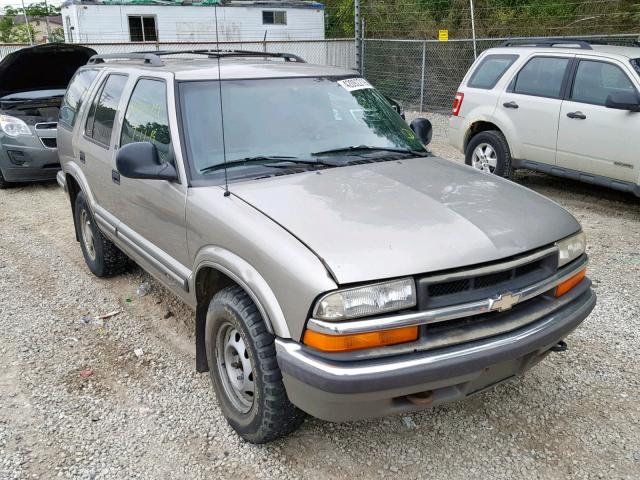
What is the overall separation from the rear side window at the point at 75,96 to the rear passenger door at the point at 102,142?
0.39 m

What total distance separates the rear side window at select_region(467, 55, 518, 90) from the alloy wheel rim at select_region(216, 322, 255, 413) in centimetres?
614

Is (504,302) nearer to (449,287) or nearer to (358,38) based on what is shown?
(449,287)

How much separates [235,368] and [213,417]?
40cm

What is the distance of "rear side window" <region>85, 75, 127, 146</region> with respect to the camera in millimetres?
4293

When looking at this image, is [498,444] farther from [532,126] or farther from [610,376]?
[532,126]

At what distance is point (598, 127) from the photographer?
6.59 meters

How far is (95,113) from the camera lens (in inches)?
183

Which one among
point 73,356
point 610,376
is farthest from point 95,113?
point 610,376

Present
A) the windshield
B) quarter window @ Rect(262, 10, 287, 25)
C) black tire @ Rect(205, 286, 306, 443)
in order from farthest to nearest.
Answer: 1. quarter window @ Rect(262, 10, 287, 25)
2. the windshield
3. black tire @ Rect(205, 286, 306, 443)

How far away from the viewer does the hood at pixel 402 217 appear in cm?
245

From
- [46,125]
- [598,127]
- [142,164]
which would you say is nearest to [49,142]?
[46,125]

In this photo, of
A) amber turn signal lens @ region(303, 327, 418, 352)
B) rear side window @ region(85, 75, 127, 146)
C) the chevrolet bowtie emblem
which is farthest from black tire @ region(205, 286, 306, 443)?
rear side window @ region(85, 75, 127, 146)

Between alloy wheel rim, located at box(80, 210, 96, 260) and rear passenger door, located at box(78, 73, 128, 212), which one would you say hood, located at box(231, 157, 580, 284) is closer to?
rear passenger door, located at box(78, 73, 128, 212)

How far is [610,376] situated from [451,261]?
1843 millimetres
